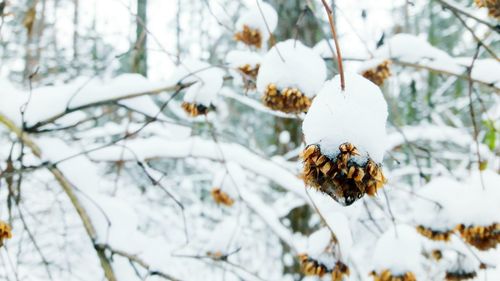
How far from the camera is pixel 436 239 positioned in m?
1.50

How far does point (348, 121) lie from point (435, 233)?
1004mm

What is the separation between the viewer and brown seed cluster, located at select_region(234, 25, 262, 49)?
5.12 ft

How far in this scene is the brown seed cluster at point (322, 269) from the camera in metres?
1.34

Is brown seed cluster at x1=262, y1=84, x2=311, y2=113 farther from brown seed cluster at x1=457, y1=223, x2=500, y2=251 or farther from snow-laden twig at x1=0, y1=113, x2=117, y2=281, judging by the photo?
brown seed cluster at x1=457, y1=223, x2=500, y2=251

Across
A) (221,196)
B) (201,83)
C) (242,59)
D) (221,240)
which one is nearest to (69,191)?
(201,83)

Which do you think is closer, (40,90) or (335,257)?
(335,257)

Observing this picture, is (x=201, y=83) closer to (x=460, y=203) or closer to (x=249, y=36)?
(x=249, y=36)

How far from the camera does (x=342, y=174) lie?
0.63 meters

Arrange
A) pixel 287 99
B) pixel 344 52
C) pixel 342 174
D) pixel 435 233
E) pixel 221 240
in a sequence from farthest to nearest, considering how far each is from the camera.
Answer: pixel 221 240 < pixel 344 52 < pixel 435 233 < pixel 287 99 < pixel 342 174

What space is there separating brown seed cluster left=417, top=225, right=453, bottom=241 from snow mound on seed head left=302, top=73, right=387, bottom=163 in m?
0.93

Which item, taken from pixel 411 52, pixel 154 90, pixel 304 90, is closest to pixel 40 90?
pixel 154 90

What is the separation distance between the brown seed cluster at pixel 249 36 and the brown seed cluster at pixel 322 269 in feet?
2.26

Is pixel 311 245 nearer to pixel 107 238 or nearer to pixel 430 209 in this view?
pixel 430 209

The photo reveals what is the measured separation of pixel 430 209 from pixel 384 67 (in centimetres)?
48
